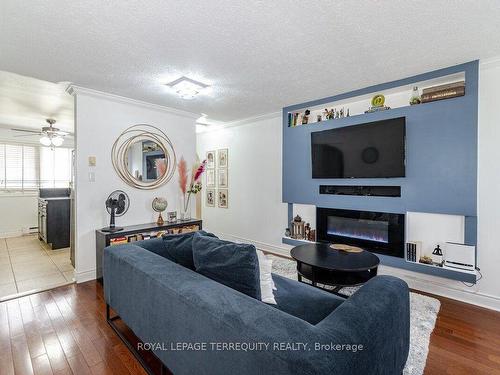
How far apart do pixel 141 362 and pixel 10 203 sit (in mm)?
5791

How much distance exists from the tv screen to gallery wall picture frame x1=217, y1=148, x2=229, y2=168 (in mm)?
2134

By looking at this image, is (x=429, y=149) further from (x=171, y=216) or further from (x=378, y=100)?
(x=171, y=216)

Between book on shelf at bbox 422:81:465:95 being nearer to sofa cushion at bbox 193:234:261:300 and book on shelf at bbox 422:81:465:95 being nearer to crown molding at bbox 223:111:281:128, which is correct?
crown molding at bbox 223:111:281:128

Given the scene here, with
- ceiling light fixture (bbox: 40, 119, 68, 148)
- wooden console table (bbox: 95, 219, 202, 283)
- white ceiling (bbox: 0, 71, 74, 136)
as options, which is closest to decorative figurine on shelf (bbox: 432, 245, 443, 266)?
wooden console table (bbox: 95, 219, 202, 283)

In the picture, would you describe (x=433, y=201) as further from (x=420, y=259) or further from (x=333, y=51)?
(x=333, y=51)

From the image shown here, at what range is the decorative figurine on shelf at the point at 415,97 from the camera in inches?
112

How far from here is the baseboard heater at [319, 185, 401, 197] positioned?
302 cm

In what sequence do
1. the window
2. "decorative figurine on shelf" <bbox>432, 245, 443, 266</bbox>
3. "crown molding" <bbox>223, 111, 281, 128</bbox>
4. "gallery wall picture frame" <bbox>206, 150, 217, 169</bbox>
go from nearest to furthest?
"decorative figurine on shelf" <bbox>432, 245, 443, 266</bbox>
"crown molding" <bbox>223, 111, 281, 128</bbox>
the window
"gallery wall picture frame" <bbox>206, 150, 217, 169</bbox>

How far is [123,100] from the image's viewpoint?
11.8ft

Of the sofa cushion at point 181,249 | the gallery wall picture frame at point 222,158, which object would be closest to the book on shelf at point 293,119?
the gallery wall picture frame at point 222,158

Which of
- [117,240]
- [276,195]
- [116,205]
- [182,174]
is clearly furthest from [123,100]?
[276,195]

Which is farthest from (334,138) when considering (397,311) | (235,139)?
(397,311)

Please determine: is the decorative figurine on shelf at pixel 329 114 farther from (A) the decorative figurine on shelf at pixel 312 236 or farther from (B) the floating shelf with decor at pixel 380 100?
(A) the decorative figurine on shelf at pixel 312 236

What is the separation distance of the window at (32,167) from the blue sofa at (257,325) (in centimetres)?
563
